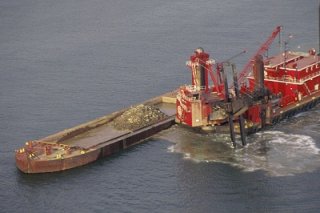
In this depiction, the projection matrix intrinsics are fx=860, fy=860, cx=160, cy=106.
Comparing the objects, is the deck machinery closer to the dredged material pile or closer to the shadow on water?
the shadow on water

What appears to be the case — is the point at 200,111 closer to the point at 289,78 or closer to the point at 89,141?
the point at 89,141

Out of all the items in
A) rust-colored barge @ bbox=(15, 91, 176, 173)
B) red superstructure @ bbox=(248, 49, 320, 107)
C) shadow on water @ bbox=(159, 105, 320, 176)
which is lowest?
shadow on water @ bbox=(159, 105, 320, 176)

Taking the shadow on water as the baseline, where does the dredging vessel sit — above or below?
above

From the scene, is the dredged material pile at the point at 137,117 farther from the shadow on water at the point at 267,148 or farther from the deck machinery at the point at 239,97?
the deck machinery at the point at 239,97

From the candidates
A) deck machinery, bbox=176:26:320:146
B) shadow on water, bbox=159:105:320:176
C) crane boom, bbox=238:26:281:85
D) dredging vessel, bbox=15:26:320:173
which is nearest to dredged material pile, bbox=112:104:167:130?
dredging vessel, bbox=15:26:320:173

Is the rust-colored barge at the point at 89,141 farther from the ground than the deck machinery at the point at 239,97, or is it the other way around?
the deck machinery at the point at 239,97

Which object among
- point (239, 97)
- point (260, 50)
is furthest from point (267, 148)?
point (260, 50)

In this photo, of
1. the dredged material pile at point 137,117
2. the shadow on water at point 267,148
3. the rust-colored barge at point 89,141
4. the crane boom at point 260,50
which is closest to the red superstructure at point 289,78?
the crane boom at point 260,50
